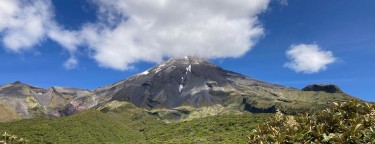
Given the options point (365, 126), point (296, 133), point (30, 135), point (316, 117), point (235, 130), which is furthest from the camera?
point (30, 135)

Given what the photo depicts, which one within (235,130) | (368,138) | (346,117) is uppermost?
(235,130)

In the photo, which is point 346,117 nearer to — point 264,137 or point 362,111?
point 362,111

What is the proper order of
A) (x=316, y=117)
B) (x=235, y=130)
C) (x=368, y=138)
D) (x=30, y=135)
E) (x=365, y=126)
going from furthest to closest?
(x=30, y=135) < (x=235, y=130) < (x=316, y=117) < (x=365, y=126) < (x=368, y=138)

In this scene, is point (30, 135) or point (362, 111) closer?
point (362, 111)

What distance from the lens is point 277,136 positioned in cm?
3800

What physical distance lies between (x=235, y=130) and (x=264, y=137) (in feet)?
449

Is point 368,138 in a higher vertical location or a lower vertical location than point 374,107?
lower

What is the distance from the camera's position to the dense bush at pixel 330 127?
33.4 m

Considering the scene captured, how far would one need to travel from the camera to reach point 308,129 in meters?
38.9

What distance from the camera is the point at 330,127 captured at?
38.5 metres

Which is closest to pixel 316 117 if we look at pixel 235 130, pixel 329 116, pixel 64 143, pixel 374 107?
pixel 329 116

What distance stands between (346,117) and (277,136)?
8091mm

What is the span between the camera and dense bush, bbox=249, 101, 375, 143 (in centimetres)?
3338

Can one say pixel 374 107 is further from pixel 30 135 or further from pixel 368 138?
pixel 30 135
